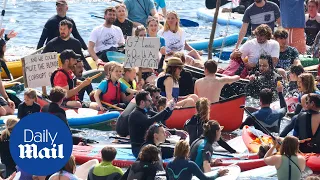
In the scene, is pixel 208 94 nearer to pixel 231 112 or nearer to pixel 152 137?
pixel 231 112

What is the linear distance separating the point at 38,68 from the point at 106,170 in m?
5.22

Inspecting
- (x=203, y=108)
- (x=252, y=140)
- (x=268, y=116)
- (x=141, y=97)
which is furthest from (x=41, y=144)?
(x=268, y=116)

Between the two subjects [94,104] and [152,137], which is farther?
[94,104]

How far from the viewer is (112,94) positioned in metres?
16.7

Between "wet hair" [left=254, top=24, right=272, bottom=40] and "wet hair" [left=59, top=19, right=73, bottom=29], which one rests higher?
"wet hair" [left=59, top=19, right=73, bottom=29]

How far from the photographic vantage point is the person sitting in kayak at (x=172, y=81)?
52.6 ft

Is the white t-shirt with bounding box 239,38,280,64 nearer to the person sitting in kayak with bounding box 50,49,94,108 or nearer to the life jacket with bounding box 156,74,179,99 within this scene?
the life jacket with bounding box 156,74,179,99

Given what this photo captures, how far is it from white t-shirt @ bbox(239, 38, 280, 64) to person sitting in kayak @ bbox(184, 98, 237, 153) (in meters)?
4.68

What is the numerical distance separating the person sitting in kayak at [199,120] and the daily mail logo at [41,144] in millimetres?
4398

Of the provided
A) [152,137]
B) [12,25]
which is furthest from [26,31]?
[152,137]

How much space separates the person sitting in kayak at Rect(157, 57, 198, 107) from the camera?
16031mm

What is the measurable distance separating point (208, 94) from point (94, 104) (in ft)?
6.47

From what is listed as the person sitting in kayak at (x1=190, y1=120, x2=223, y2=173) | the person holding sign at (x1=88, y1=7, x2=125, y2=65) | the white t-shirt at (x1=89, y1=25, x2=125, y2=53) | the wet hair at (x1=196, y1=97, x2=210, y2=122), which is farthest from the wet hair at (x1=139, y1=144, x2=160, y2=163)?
the white t-shirt at (x1=89, y1=25, x2=125, y2=53)

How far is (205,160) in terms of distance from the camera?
40.7 ft
